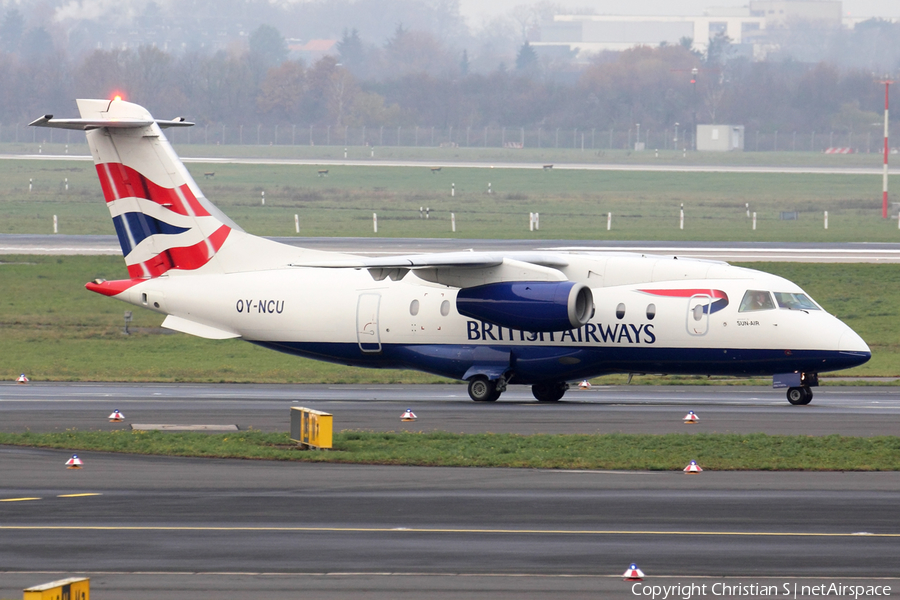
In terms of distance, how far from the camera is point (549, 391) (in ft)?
90.9

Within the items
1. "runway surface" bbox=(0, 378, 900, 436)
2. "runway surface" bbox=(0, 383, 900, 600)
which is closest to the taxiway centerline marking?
"runway surface" bbox=(0, 383, 900, 600)

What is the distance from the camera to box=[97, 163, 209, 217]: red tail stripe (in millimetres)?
28750

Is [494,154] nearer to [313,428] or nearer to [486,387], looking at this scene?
[486,387]

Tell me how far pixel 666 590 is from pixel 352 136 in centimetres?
12773

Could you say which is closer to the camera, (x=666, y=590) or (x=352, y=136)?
(x=666, y=590)

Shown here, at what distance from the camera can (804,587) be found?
11.4 m

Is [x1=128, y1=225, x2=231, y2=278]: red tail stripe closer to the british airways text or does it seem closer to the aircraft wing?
the aircraft wing

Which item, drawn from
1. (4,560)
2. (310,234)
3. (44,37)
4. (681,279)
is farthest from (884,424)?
(44,37)

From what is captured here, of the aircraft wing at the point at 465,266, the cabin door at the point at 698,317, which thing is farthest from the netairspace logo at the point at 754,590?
the aircraft wing at the point at 465,266

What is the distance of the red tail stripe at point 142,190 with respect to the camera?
94.3ft

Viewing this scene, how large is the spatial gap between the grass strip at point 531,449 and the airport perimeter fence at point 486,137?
111 meters

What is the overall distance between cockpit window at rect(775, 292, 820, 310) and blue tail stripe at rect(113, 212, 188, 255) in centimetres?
1350

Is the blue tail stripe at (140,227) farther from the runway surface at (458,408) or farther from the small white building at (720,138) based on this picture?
the small white building at (720,138)

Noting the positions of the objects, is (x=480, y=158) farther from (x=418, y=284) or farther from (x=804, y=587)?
(x=804, y=587)
